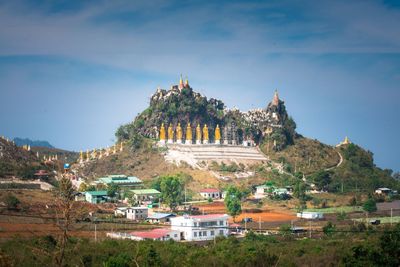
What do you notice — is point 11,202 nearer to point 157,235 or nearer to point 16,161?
point 157,235

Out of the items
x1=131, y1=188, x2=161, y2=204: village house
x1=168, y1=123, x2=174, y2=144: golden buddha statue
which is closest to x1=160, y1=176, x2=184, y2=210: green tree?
x1=131, y1=188, x2=161, y2=204: village house

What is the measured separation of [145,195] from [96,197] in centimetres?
661

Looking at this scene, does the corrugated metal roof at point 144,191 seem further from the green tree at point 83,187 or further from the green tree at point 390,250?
the green tree at point 390,250

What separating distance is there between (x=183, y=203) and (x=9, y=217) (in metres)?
26.9

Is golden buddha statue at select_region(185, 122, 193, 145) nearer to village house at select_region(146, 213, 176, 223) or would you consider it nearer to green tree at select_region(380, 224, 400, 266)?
village house at select_region(146, 213, 176, 223)

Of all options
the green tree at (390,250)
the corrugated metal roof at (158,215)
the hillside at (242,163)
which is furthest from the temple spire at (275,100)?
the green tree at (390,250)

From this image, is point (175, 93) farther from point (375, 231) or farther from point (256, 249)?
point (256, 249)

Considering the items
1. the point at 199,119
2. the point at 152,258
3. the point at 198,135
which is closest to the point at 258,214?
the point at 198,135

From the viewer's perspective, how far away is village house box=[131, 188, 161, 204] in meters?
77.2

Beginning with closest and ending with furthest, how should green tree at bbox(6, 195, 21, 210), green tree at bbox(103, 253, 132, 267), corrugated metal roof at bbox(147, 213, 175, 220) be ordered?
green tree at bbox(103, 253, 132, 267) → green tree at bbox(6, 195, 21, 210) → corrugated metal roof at bbox(147, 213, 175, 220)

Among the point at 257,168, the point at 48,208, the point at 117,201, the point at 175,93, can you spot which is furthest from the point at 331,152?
the point at 48,208

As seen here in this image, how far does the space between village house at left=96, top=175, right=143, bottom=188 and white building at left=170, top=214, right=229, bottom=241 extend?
84.2 ft

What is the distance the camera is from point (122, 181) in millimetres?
84562

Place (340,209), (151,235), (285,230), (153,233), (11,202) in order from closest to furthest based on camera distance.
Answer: (151,235), (153,233), (285,230), (11,202), (340,209)
